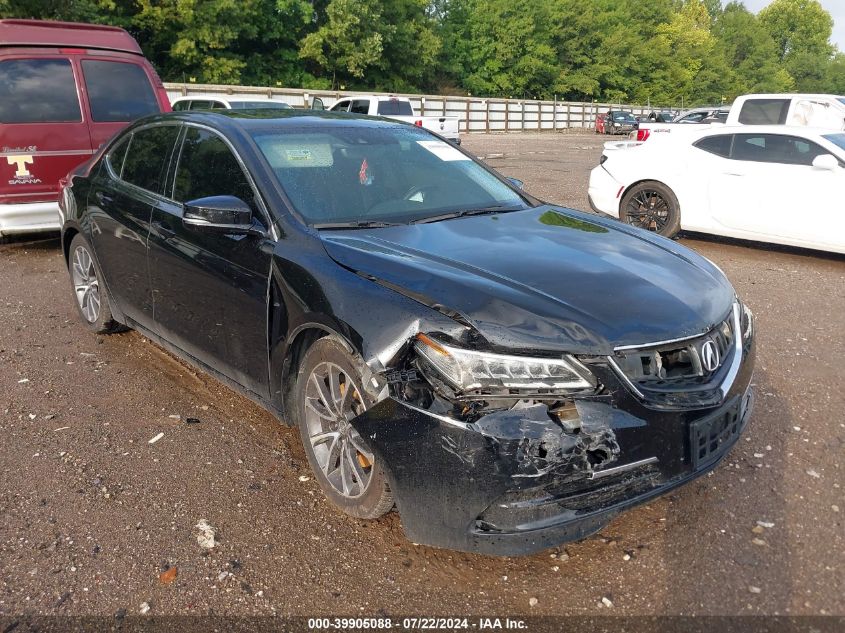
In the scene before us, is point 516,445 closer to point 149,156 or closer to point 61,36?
point 149,156

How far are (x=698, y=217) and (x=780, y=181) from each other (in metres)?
0.95

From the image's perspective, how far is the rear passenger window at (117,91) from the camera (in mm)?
7828

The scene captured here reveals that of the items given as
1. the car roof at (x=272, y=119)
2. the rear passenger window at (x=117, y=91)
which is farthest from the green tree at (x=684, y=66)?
the car roof at (x=272, y=119)

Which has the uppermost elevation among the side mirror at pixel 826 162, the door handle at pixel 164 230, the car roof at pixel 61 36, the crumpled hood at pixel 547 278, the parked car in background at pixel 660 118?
the car roof at pixel 61 36

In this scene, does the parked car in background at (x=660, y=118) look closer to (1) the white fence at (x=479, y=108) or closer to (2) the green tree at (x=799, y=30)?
(1) the white fence at (x=479, y=108)

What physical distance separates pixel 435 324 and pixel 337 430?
76cm

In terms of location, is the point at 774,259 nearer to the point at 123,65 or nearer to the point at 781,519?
the point at 781,519

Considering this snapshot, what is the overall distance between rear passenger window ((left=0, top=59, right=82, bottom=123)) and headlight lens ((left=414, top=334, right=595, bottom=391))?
270 inches

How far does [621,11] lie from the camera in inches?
2876

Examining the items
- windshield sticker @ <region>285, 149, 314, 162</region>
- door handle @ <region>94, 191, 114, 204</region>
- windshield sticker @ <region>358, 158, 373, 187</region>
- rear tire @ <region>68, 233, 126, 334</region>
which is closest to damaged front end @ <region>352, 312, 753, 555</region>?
windshield sticker @ <region>358, 158, 373, 187</region>

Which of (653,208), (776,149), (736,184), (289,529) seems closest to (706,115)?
(653,208)

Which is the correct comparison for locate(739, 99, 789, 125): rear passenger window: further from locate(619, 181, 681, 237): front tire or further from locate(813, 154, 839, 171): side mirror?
locate(813, 154, 839, 171): side mirror

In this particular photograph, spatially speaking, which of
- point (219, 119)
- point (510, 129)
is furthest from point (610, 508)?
point (510, 129)

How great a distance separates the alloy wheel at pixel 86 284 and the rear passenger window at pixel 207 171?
1.48 metres
